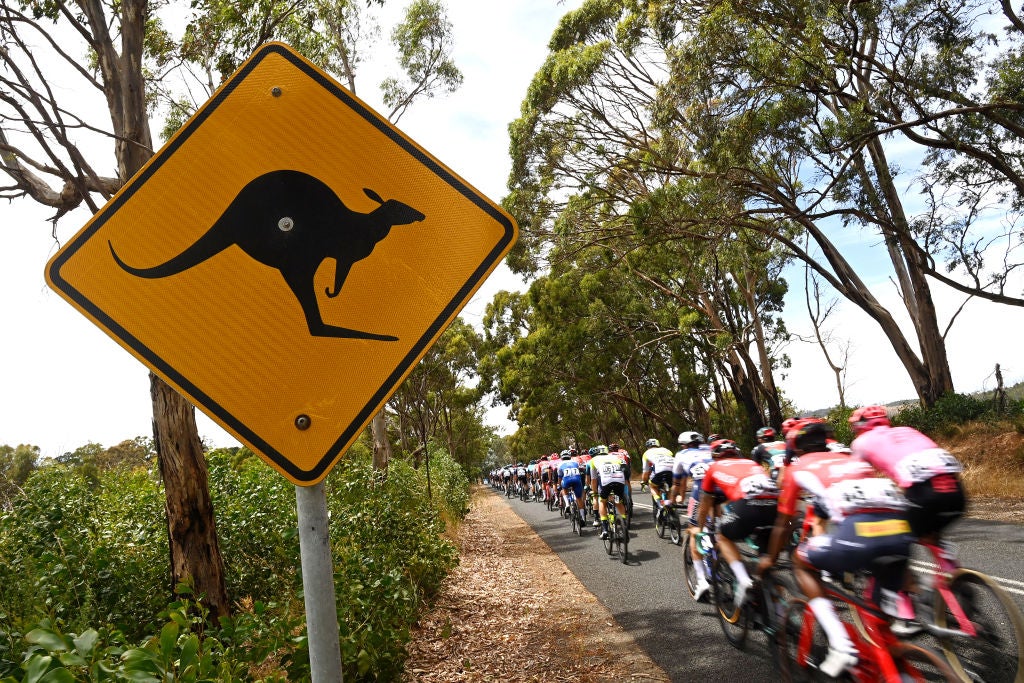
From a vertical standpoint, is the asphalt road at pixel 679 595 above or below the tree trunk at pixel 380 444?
below

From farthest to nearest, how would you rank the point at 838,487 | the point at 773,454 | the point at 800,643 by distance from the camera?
1. the point at 773,454
2. the point at 800,643
3. the point at 838,487

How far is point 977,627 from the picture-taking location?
4.21 metres

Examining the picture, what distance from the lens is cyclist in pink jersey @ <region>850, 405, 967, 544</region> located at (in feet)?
15.2

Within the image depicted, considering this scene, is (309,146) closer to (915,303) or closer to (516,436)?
(915,303)

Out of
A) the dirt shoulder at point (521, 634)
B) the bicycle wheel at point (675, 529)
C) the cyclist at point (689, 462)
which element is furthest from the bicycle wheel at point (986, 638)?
the bicycle wheel at point (675, 529)

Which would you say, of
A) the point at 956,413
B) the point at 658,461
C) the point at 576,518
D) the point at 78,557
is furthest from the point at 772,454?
the point at 956,413

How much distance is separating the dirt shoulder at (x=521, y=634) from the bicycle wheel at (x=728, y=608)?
82 cm

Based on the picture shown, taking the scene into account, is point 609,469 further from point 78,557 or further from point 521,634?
point 78,557

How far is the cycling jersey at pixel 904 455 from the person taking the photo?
185 inches

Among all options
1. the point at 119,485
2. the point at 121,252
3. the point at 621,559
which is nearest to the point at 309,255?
the point at 121,252

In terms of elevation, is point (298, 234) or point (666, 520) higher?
point (298, 234)

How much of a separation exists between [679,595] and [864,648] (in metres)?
4.78

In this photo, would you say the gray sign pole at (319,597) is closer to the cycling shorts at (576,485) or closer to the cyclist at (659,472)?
the cyclist at (659,472)

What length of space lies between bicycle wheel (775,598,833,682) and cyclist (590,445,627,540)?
6.68m
